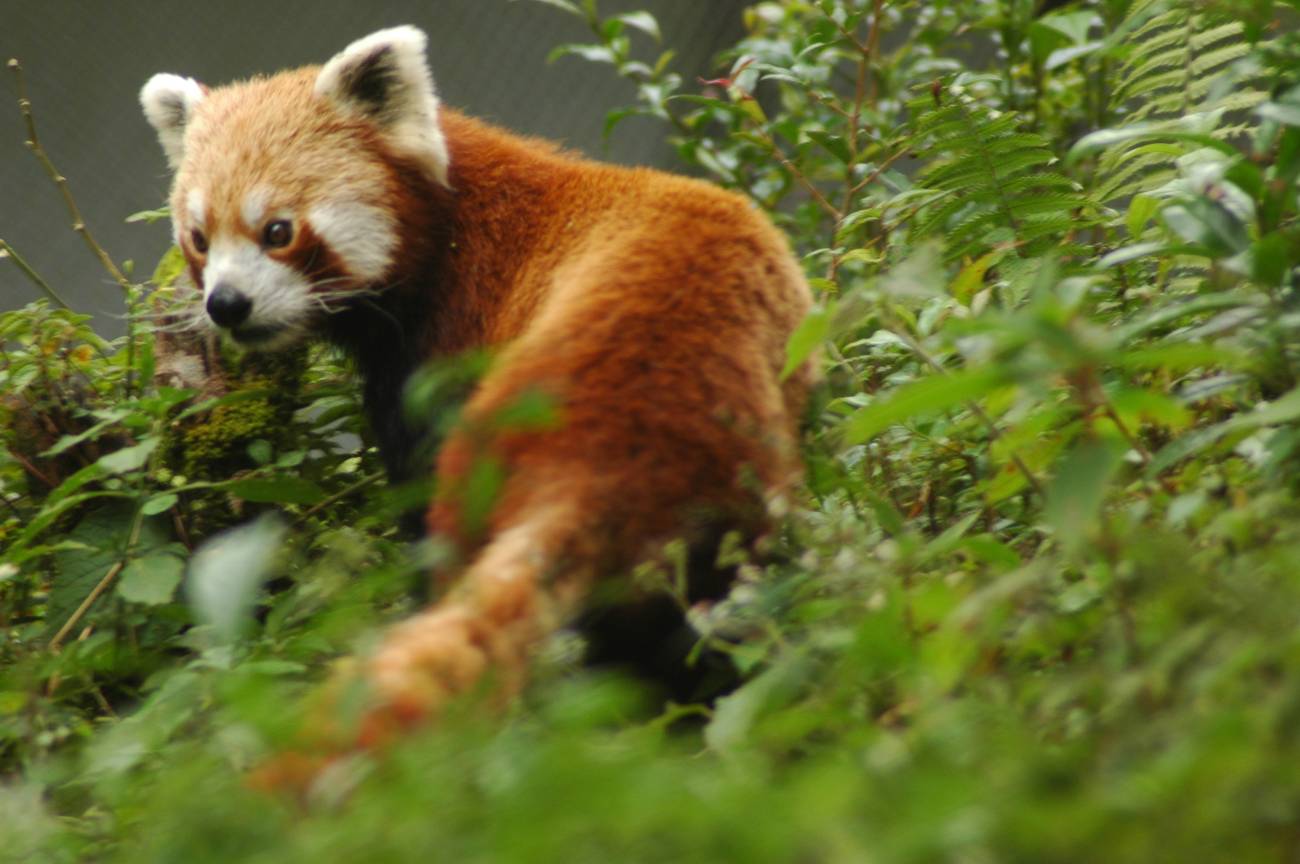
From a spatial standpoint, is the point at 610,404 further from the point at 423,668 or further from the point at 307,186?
the point at 307,186

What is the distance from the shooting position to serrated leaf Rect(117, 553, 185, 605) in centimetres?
190

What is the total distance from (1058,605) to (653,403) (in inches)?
19.3

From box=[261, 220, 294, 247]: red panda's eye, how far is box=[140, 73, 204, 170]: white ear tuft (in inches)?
16.0

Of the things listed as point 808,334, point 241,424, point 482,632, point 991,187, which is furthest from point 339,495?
point 991,187

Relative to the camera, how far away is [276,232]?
2121 millimetres

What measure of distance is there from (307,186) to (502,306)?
428 mm

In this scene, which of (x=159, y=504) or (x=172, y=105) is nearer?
(x=159, y=504)

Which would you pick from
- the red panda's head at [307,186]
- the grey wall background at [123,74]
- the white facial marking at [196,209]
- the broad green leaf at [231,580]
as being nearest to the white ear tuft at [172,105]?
the red panda's head at [307,186]

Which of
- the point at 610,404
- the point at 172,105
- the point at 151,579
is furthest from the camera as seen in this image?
the point at 172,105

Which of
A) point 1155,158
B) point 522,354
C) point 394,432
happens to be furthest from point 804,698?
point 1155,158

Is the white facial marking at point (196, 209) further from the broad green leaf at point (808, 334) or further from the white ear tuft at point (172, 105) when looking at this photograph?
the broad green leaf at point (808, 334)

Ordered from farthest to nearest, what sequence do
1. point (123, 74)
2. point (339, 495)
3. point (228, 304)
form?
point (123, 74) → point (339, 495) → point (228, 304)

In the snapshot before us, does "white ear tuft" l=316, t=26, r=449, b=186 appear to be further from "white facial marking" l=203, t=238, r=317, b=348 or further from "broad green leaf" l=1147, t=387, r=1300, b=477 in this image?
"broad green leaf" l=1147, t=387, r=1300, b=477

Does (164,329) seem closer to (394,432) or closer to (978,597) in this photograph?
(394,432)
